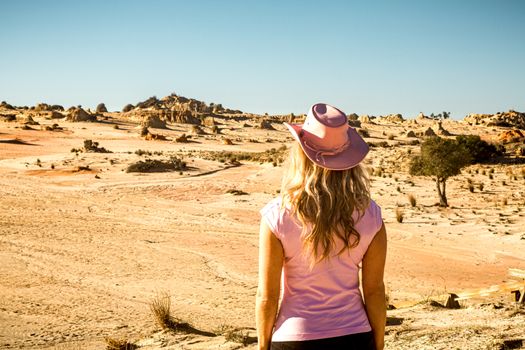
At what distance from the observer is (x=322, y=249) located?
2188mm

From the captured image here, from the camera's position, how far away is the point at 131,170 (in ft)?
89.9

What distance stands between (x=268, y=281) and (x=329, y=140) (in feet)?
2.27

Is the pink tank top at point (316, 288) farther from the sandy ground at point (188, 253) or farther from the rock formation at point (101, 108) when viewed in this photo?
the rock formation at point (101, 108)

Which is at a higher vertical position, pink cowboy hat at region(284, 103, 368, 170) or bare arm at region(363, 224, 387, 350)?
pink cowboy hat at region(284, 103, 368, 170)

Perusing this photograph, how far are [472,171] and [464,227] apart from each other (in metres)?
13.8

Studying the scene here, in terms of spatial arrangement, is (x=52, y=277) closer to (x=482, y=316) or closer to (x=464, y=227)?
(x=482, y=316)

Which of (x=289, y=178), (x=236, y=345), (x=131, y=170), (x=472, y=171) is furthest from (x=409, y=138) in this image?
(x=289, y=178)

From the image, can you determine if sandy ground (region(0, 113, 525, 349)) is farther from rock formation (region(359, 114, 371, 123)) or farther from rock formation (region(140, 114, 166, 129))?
rock formation (region(359, 114, 371, 123))

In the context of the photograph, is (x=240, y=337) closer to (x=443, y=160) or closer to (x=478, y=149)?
(x=443, y=160)

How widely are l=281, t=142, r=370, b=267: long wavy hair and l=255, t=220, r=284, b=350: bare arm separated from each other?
5.2 inches

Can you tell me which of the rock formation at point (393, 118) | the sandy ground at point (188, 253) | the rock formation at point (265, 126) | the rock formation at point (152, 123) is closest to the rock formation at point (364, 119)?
the rock formation at point (393, 118)

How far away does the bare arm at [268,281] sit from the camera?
2182 mm

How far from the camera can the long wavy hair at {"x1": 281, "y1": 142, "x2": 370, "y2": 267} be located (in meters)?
2.15

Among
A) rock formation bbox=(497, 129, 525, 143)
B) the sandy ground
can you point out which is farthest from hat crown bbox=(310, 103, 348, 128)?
rock formation bbox=(497, 129, 525, 143)
